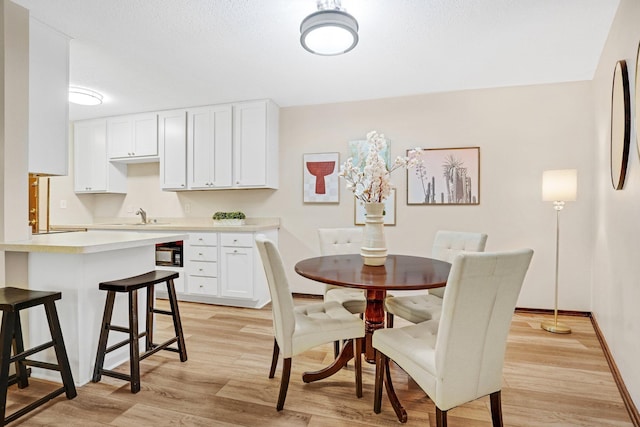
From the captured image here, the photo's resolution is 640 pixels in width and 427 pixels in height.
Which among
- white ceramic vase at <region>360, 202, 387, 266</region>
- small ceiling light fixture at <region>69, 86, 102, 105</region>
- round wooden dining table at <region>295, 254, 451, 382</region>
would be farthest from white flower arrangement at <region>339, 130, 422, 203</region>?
small ceiling light fixture at <region>69, 86, 102, 105</region>

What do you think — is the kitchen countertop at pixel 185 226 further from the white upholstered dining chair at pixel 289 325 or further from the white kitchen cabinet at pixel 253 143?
the white upholstered dining chair at pixel 289 325

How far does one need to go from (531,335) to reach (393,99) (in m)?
2.77

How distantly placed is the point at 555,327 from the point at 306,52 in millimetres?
3242

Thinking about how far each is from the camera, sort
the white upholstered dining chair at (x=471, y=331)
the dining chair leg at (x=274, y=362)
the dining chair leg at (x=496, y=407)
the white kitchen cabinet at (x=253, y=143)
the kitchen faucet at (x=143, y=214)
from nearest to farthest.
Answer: the white upholstered dining chair at (x=471, y=331) → the dining chair leg at (x=496, y=407) → the dining chair leg at (x=274, y=362) → the white kitchen cabinet at (x=253, y=143) → the kitchen faucet at (x=143, y=214)

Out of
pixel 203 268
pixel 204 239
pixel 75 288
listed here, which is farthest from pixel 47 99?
pixel 203 268

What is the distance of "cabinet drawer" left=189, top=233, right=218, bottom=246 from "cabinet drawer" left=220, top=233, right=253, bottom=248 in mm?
115

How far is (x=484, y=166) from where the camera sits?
3508 mm

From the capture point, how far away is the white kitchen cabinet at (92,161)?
14.6 feet

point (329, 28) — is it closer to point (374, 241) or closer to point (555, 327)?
point (374, 241)

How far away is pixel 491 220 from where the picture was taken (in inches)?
138

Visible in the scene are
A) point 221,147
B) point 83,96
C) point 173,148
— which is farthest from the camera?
point 173,148

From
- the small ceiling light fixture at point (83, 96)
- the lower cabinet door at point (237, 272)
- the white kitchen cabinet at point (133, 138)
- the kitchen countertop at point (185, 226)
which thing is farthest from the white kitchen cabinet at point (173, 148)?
the lower cabinet door at point (237, 272)

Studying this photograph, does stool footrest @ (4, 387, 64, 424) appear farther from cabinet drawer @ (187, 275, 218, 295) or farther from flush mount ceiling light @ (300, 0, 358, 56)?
flush mount ceiling light @ (300, 0, 358, 56)

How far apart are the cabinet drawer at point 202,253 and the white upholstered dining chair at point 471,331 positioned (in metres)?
2.76
